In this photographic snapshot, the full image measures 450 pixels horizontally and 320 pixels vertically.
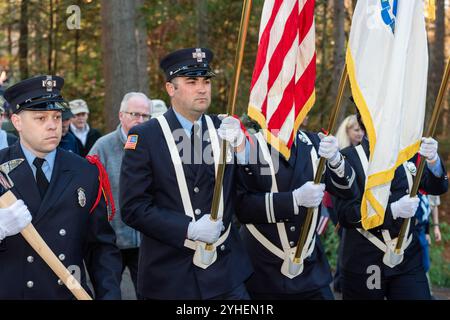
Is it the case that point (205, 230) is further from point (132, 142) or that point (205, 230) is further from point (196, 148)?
point (132, 142)

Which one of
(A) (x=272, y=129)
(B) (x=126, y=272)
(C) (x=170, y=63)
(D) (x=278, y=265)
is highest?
(C) (x=170, y=63)

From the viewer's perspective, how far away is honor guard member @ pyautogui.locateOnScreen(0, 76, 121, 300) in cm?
437

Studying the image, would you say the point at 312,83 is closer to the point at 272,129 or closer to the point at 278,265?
the point at 272,129

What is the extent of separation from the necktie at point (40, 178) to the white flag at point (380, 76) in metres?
2.14

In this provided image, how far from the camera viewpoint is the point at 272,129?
566 centimetres

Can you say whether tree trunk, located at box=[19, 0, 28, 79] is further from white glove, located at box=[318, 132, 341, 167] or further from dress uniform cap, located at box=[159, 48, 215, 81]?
white glove, located at box=[318, 132, 341, 167]

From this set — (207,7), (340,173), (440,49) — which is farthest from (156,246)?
(440,49)

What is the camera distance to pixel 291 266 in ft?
18.9

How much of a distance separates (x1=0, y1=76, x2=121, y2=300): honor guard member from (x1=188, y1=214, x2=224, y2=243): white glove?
60 centimetres

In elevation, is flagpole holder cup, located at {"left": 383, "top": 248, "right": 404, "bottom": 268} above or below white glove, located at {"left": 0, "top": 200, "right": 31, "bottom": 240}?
below

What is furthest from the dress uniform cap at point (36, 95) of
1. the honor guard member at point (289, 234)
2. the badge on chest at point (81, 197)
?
the honor guard member at point (289, 234)

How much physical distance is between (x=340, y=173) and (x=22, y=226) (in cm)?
242

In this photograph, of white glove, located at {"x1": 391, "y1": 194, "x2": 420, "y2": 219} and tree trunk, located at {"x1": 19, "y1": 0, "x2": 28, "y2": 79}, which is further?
tree trunk, located at {"x1": 19, "y1": 0, "x2": 28, "y2": 79}

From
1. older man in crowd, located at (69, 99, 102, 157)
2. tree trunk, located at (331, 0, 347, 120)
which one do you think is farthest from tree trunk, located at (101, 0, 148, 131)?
tree trunk, located at (331, 0, 347, 120)
